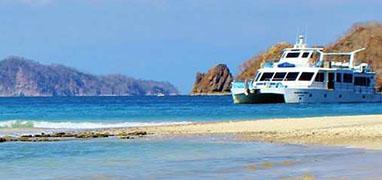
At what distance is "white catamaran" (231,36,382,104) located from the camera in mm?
85188

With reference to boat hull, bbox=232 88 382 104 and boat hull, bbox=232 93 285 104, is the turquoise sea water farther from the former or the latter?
boat hull, bbox=232 88 382 104

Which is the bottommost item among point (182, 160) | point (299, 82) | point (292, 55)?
point (182, 160)

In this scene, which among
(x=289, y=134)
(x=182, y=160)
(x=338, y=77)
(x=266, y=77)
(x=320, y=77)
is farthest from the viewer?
(x=338, y=77)

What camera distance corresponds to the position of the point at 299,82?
85.9 metres

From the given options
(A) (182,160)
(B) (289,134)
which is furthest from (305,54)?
(A) (182,160)

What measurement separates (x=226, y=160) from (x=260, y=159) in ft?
2.64

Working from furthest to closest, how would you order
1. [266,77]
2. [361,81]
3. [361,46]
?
[361,46]
[361,81]
[266,77]

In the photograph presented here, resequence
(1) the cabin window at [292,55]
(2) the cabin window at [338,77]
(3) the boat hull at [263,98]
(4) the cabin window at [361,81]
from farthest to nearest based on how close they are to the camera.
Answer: (4) the cabin window at [361,81] < (1) the cabin window at [292,55] < (2) the cabin window at [338,77] < (3) the boat hull at [263,98]

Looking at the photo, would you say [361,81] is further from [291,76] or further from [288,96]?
[288,96]

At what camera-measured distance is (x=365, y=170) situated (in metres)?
16.9

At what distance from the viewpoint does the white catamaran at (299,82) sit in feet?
279

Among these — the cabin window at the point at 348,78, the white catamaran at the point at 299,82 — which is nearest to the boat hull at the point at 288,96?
the white catamaran at the point at 299,82

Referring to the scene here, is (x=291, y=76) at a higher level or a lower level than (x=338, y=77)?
higher

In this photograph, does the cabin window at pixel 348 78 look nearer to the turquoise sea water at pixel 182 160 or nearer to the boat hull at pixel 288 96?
the boat hull at pixel 288 96
